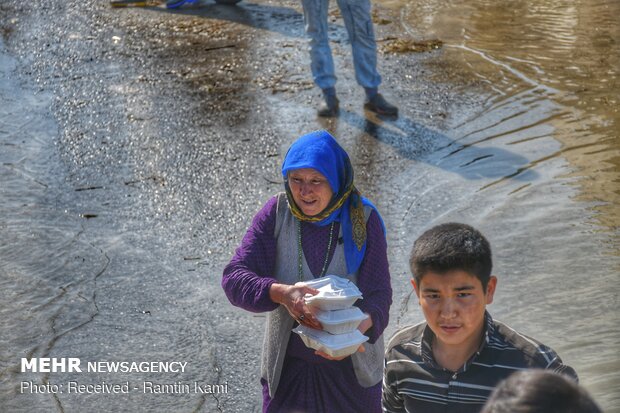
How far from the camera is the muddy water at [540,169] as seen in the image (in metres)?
5.34

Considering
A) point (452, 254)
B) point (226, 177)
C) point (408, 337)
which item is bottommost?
point (226, 177)

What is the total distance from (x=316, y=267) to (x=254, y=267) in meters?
0.23

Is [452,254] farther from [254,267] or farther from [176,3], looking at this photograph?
[176,3]

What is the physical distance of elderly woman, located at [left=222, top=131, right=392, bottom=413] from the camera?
3.68 meters

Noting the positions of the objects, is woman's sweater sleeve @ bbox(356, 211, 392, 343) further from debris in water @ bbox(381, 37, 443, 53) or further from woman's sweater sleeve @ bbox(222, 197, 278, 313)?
debris in water @ bbox(381, 37, 443, 53)

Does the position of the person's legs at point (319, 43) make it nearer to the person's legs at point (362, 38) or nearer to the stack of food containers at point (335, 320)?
the person's legs at point (362, 38)

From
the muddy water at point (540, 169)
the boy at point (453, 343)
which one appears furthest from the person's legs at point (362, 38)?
the boy at point (453, 343)

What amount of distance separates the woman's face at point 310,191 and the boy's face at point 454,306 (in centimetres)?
69

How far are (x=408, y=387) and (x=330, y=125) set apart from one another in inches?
195

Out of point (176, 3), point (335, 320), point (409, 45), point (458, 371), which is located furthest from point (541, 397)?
point (176, 3)

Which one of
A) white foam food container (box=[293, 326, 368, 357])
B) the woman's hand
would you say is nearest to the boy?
white foam food container (box=[293, 326, 368, 357])

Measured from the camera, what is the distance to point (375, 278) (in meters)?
3.72

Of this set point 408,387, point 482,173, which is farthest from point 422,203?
point 408,387

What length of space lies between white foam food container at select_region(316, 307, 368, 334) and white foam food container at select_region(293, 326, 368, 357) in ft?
0.07
